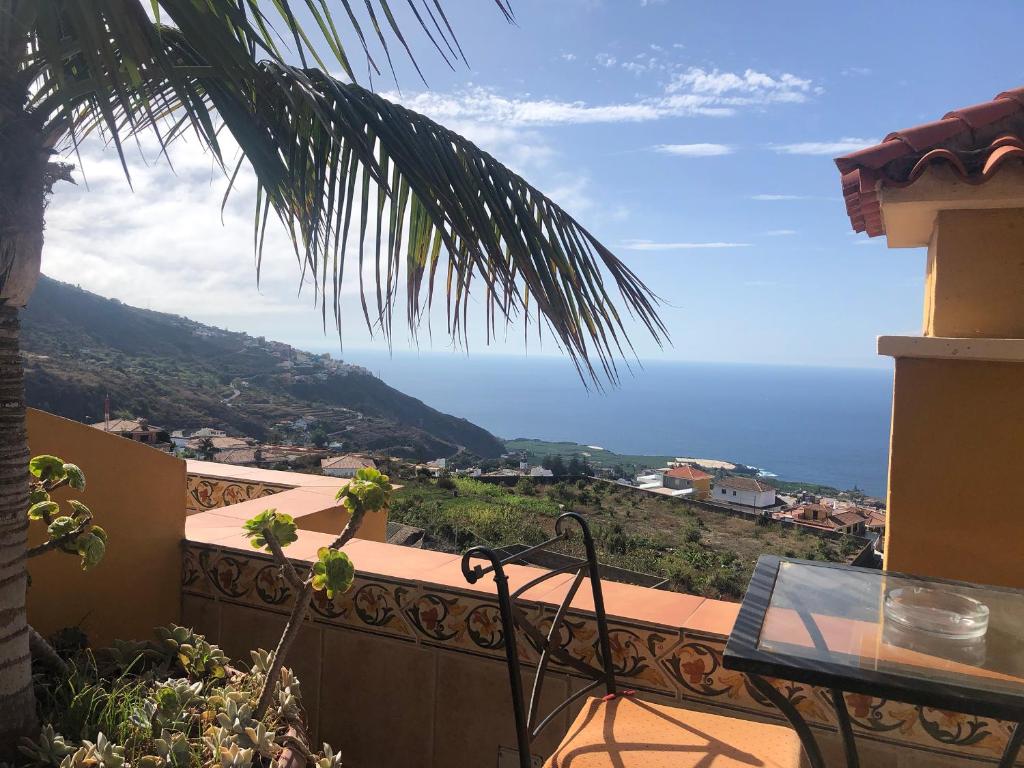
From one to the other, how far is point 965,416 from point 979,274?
0.35 m

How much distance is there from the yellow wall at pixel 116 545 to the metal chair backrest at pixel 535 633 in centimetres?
115

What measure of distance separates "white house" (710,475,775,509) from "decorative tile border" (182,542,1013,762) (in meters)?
5.20

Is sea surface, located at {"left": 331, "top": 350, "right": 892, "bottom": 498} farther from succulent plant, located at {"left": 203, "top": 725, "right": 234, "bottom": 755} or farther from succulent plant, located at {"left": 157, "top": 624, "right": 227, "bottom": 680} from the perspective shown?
succulent plant, located at {"left": 203, "top": 725, "right": 234, "bottom": 755}

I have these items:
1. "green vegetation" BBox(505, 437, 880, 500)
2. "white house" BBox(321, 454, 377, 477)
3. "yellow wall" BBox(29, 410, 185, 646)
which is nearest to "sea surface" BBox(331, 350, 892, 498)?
"green vegetation" BBox(505, 437, 880, 500)

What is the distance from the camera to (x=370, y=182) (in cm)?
145

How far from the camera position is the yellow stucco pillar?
1657 mm

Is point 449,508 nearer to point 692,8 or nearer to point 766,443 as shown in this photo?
point 692,8

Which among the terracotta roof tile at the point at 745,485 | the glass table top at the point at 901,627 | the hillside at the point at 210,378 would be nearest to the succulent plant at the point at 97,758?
the glass table top at the point at 901,627

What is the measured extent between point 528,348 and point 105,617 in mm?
1561

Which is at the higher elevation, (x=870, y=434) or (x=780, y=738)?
(x=780, y=738)

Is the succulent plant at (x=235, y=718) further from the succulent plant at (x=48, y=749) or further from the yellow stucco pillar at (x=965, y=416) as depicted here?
the yellow stucco pillar at (x=965, y=416)

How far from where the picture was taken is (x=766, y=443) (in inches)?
4134

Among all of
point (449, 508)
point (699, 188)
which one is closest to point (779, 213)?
point (699, 188)

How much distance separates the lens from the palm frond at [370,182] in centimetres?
118
